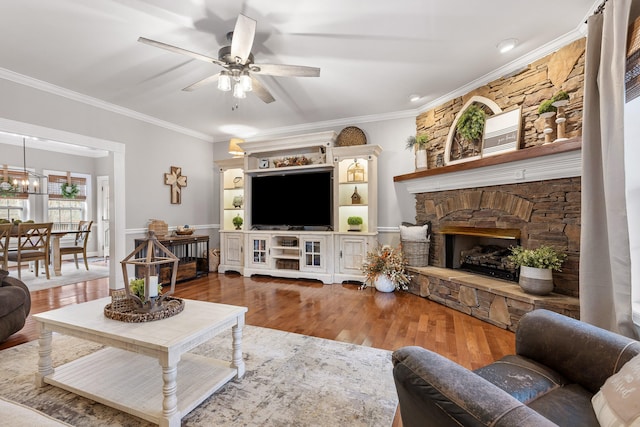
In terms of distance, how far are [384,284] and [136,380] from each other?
297 cm

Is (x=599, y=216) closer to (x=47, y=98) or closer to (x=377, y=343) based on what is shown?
(x=377, y=343)

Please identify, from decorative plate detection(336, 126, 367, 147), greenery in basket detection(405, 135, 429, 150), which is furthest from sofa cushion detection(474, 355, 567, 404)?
decorative plate detection(336, 126, 367, 147)

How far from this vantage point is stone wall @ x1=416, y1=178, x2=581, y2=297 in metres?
2.53

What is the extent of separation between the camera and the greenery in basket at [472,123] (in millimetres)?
3352

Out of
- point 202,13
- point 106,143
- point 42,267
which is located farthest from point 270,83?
point 42,267

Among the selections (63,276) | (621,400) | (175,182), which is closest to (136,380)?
(621,400)

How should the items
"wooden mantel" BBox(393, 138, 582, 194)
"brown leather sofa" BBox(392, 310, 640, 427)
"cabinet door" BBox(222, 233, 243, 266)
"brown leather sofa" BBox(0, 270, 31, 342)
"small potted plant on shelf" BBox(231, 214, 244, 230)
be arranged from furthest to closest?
"small potted plant on shelf" BBox(231, 214, 244, 230), "cabinet door" BBox(222, 233, 243, 266), "wooden mantel" BBox(393, 138, 582, 194), "brown leather sofa" BBox(0, 270, 31, 342), "brown leather sofa" BBox(392, 310, 640, 427)

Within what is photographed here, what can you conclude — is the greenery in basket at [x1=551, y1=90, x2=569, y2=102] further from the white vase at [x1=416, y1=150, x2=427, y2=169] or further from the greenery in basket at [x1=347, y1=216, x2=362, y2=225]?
the greenery in basket at [x1=347, y1=216, x2=362, y2=225]

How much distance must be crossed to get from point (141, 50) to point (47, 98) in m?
1.78

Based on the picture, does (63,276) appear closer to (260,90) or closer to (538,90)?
(260,90)

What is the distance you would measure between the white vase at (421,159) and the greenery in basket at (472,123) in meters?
0.56

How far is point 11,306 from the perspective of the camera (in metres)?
2.37

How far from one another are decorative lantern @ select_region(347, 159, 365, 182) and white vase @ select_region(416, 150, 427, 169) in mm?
884

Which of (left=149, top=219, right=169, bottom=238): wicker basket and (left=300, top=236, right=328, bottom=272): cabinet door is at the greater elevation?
(left=149, top=219, right=169, bottom=238): wicker basket
